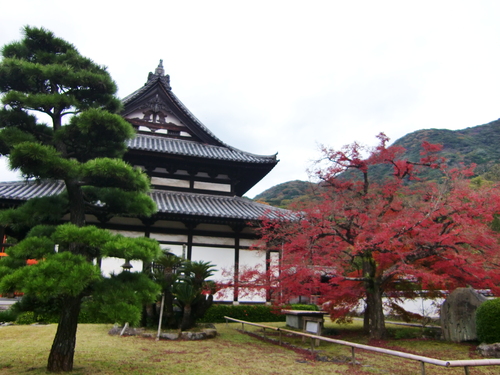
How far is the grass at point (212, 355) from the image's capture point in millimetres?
6902

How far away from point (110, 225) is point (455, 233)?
11207mm

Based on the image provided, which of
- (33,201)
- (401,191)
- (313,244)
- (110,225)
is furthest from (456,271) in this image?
(110,225)

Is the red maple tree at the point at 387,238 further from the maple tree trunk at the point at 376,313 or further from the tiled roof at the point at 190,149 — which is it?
the tiled roof at the point at 190,149

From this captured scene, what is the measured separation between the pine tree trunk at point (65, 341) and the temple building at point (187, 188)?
247 inches

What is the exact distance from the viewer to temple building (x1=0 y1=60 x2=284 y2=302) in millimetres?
14109

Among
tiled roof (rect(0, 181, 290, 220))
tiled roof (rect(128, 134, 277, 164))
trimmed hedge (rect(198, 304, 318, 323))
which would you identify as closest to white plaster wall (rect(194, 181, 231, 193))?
tiled roof (rect(0, 181, 290, 220))

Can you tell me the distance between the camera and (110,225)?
46.4 feet

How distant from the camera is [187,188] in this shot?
→ 53.9ft

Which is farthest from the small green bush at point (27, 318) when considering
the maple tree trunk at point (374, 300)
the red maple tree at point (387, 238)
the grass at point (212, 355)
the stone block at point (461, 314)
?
the stone block at point (461, 314)

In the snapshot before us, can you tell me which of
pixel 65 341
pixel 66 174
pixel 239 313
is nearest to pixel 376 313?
pixel 239 313

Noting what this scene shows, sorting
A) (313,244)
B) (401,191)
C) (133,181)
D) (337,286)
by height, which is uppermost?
(401,191)

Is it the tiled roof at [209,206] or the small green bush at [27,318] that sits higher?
the tiled roof at [209,206]

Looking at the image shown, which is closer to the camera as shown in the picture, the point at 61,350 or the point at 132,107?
the point at 61,350

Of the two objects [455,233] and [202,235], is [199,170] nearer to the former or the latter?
[202,235]
